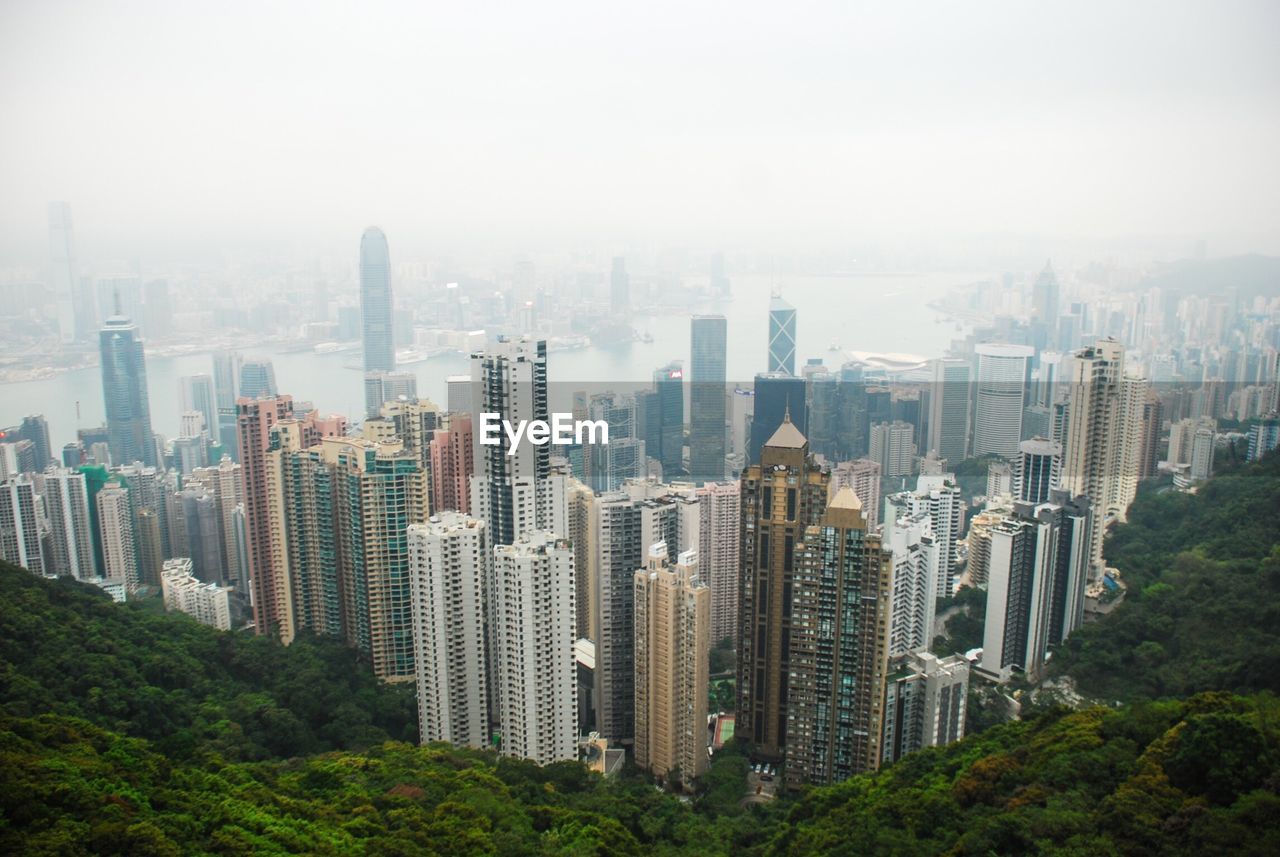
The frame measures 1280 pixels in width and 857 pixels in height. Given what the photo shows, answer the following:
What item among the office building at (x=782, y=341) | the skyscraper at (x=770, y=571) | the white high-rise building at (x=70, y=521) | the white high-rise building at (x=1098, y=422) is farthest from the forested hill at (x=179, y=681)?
the white high-rise building at (x=1098, y=422)

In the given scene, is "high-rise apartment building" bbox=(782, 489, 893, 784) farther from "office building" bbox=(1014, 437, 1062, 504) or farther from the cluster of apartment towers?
"office building" bbox=(1014, 437, 1062, 504)

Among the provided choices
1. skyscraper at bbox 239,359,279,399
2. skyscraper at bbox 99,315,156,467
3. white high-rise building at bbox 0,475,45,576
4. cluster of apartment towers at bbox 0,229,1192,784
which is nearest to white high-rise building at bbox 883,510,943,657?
cluster of apartment towers at bbox 0,229,1192,784

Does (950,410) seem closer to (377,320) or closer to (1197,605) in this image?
(1197,605)

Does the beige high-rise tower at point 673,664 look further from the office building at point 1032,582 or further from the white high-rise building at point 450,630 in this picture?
the office building at point 1032,582

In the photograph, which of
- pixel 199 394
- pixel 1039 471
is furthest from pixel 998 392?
pixel 199 394

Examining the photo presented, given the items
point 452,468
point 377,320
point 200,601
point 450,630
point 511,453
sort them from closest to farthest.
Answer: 1. point 450,630
2. point 511,453
3. point 452,468
4. point 200,601
5. point 377,320
